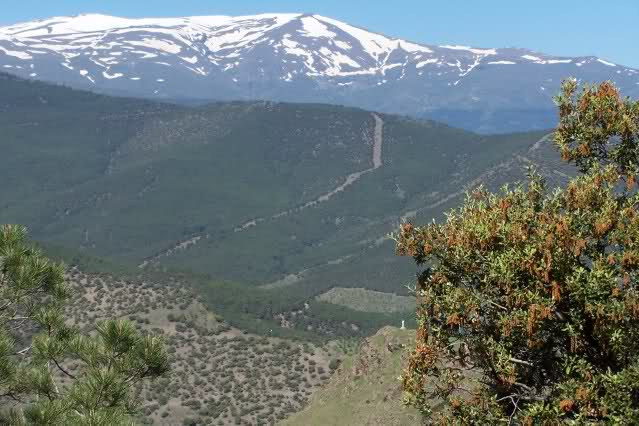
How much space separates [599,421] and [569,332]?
146 cm

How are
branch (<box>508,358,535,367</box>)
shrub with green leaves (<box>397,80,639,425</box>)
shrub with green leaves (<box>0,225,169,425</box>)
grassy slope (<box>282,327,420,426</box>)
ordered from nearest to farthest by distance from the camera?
shrub with green leaves (<box>397,80,639,425</box>) → branch (<box>508,358,535,367</box>) → shrub with green leaves (<box>0,225,169,425</box>) → grassy slope (<box>282,327,420,426</box>)

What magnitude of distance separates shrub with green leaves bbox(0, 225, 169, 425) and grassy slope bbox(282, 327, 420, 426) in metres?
27.2

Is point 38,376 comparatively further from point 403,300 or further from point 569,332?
point 403,300

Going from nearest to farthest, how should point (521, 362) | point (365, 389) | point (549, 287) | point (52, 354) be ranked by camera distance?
point (549, 287)
point (521, 362)
point (52, 354)
point (365, 389)

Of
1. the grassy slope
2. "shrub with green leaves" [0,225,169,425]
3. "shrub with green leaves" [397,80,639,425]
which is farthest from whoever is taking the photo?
the grassy slope

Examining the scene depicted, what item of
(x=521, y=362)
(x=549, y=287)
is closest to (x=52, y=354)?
(x=521, y=362)

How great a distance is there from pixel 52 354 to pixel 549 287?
31.9ft

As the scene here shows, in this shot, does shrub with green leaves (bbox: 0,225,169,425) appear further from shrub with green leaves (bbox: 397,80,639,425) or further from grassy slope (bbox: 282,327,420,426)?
grassy slope (bbox: 282,327,420,426)

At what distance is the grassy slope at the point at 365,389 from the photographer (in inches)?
1763

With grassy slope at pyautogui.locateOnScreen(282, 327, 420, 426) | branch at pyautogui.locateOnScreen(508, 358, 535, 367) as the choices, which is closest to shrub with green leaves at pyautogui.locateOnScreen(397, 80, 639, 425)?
branch at pyautogui.locateOnScreen(508, 358, 535, 367)

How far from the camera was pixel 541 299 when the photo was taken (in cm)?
1323

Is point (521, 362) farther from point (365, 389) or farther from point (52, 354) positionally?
point (365, 389)

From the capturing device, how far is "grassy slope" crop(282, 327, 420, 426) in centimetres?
4478

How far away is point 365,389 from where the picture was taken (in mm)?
48594
